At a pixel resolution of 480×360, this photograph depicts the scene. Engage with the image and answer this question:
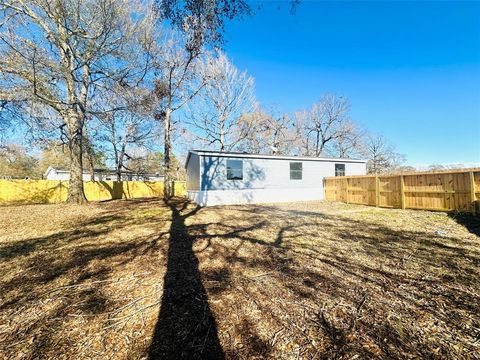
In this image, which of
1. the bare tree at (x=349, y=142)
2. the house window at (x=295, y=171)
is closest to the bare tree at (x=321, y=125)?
the bare tree at (x=349, y=142)

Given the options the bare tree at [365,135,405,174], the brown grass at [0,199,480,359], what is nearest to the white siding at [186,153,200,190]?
the brown grass at [0,199,480,359]

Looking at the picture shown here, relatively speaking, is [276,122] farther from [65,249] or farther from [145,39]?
[65,249]

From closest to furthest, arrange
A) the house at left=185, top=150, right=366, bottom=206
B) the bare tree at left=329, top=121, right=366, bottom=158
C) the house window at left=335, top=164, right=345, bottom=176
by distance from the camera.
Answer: the house at left=185, top=150, right=366, bottom=206, the house window at left=335, top=164, right=345, bottom=176, the bare tree at left=329, top=121, right=366, bottom=158

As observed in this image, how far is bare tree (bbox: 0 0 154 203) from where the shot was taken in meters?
8.01

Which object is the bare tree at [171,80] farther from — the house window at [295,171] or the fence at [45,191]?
the house window at [295,171]

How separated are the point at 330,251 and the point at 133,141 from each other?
2126 centimetres

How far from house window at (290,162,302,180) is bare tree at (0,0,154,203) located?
10592 mm

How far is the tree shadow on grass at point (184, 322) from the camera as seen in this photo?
162cm

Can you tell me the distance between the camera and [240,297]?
7.68ft

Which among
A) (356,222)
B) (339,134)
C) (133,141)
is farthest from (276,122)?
(356,222)

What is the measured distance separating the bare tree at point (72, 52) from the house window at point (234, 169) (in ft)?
22.7

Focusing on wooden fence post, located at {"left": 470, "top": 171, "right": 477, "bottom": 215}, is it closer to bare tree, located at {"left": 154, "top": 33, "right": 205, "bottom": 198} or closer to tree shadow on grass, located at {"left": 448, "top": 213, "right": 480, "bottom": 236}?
tree shadow on grass, located at {"left": 448, "top": 213, "right": 480, "bottom": 236}

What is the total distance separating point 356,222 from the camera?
6.59 m

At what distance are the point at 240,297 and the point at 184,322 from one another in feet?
2.16
